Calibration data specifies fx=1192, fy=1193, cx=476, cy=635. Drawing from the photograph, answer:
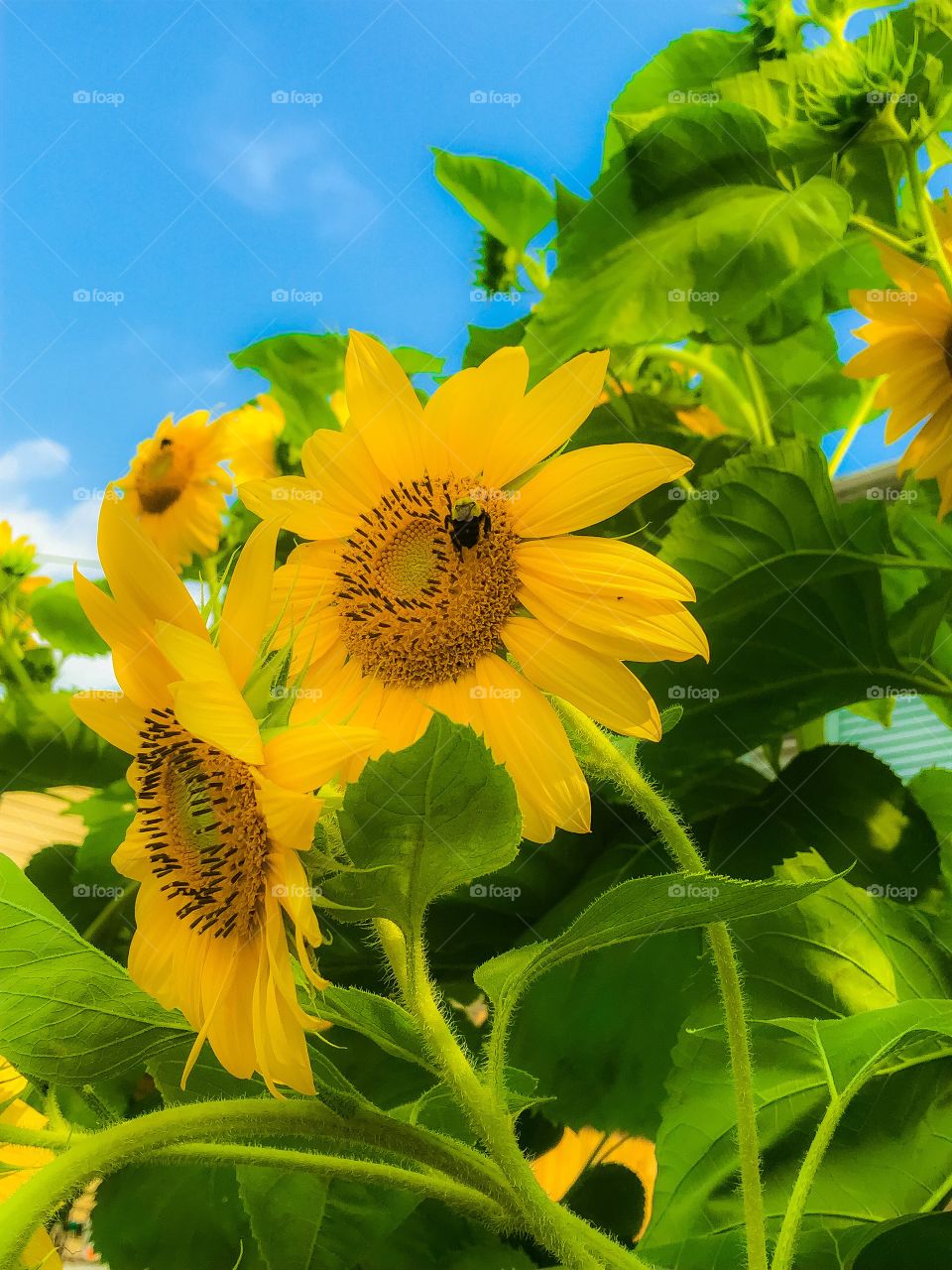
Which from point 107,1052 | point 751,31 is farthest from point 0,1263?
point 751,31

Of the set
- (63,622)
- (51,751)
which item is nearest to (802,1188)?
(51,751)

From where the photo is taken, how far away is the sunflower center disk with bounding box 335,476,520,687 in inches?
9.8

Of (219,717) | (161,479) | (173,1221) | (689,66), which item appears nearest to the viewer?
(219,717)

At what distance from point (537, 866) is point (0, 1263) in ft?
0.82

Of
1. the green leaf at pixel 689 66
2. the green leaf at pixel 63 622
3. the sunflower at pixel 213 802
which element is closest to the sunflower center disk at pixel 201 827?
the sunflower at pixel 213 802

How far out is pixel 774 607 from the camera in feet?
1.31

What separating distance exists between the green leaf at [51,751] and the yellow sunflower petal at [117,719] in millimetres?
294

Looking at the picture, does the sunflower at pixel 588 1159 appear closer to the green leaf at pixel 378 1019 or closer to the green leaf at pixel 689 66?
the green leaf at pixel 378 1019

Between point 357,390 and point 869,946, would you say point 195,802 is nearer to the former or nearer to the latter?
point 357,390

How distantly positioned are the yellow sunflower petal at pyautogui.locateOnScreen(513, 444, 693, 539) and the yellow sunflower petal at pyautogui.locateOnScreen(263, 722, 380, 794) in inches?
3.2

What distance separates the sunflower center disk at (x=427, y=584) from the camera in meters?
0.25

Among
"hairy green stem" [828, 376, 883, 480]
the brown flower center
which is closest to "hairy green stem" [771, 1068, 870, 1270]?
"hairy green stem" [828, 376, 883, 480]

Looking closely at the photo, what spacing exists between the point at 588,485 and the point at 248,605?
8cm

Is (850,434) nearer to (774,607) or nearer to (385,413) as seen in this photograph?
(774,607)
